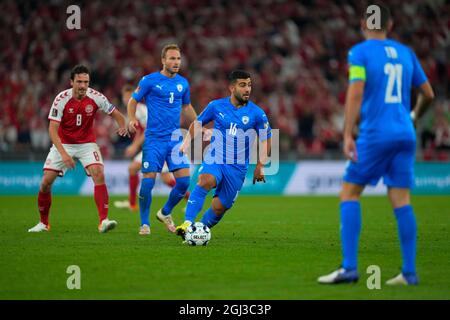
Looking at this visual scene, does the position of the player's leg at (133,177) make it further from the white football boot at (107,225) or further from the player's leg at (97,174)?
the white football boot at (107,225)

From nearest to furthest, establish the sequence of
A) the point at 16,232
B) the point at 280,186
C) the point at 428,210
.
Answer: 1. the point at 16,232
2. the point at 428,210
3. the point at 280,186

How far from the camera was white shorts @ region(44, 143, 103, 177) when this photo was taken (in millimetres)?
13086

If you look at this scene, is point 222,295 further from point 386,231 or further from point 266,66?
point 266,66

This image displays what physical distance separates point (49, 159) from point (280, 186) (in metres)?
13.5

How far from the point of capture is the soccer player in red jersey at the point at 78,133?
12859mm

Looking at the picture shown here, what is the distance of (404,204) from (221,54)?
21538 mm

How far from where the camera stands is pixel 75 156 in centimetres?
1322

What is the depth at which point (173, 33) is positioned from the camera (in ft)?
96.4

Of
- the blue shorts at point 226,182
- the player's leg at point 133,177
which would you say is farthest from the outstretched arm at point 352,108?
the player's leg at point 133,177

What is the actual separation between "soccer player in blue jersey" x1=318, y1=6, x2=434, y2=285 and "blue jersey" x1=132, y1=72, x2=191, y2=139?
558 centimetres

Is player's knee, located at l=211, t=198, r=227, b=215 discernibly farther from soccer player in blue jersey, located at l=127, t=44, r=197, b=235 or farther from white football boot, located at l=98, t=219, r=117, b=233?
white football boot, located at l=98, t=219, r=117, b=233

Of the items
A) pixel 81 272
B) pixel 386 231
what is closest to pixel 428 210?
pixel 386 231

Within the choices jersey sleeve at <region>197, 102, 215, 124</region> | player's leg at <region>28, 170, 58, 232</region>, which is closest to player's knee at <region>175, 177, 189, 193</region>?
jersey sleeve at <region>197, 102, 215, 124</region>

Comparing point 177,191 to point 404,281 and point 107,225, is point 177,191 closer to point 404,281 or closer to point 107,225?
point 107,225
